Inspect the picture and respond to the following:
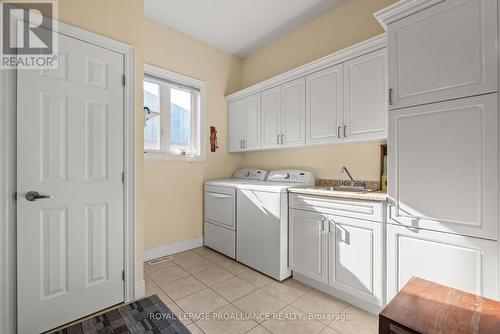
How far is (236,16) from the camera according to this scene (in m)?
2.81

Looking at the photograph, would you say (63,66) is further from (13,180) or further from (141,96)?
(13,180)

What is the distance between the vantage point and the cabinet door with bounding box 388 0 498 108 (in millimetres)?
1296

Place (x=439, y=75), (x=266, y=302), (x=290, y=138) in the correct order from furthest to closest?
(x=290, y=138) < (x=266, y=302) < (x=439, y=75)

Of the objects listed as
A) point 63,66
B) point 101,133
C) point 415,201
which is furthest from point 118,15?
point 415,201

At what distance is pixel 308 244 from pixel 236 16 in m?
2.74

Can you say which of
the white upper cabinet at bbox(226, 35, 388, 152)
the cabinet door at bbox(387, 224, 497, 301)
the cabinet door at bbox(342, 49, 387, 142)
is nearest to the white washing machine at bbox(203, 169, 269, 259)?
the white upper cabinet at bbox(226, 35, 388, 152)

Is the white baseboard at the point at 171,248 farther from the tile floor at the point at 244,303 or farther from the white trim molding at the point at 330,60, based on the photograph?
the white trim molding at the point at 330,60

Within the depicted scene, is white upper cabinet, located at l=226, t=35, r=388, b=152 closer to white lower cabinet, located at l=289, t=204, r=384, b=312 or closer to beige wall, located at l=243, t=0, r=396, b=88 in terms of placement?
beige wall, located at l=243, t=0, r=396, b=88

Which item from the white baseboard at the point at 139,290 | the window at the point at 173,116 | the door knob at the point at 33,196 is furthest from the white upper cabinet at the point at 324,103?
the door knob at the point at 33,196

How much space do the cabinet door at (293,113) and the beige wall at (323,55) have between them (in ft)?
0.97

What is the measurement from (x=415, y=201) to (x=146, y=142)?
2.82 m

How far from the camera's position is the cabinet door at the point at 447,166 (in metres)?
1.28

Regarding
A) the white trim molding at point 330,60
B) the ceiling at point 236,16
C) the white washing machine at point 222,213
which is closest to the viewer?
the white trim molding at point 330,60

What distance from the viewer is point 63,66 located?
5.53 ft
